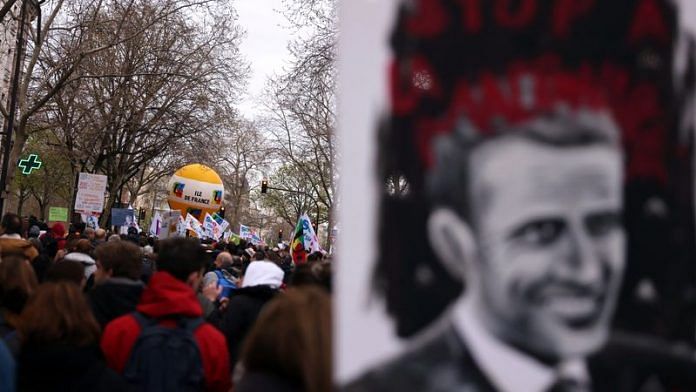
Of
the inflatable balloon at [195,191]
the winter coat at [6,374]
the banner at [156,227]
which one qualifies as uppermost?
the inflatable balloon at [195,191]

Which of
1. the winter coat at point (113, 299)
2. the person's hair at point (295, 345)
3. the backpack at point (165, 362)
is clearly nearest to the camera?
the person's hair at point (295, 345)

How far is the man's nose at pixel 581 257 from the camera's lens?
75.4 inches

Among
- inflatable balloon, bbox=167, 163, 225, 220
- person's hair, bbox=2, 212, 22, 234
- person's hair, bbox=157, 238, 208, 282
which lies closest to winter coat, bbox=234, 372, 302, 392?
person's hair, bbox=157, 238, 208, 282

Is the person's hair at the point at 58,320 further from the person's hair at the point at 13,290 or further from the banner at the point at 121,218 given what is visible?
the banner at the point at 121,218

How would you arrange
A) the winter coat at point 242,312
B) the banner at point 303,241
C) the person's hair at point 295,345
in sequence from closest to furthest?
the person's hair at point 295,345
the winter coat at point 242,312
the banner at point 303,241

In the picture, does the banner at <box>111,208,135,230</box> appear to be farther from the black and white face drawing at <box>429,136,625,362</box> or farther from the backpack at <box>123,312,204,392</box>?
the black and white face drawing at <box>429,136,625,362</box>

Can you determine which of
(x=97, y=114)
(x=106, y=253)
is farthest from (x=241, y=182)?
(x=106, y=253)

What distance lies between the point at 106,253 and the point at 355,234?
346 centimetres

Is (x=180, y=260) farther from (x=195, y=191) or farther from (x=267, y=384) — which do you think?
(x=195, y=191)

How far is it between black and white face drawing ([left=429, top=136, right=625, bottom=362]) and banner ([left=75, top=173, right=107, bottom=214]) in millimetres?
22169

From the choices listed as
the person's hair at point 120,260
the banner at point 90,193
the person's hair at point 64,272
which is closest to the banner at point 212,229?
the banner at point 90,193

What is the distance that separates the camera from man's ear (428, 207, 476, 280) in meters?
1.93

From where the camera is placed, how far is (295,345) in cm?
253

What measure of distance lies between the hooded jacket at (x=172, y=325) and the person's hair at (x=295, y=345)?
164 cm
